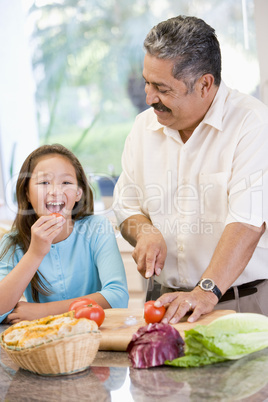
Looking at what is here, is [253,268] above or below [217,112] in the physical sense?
below

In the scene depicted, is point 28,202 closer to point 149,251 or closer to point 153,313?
point 149,251

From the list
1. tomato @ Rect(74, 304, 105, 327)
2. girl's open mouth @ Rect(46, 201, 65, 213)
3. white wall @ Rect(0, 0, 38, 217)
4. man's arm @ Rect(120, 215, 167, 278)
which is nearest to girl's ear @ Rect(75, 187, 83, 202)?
girl's open mouth @ Rect(46, 201, 65, 213)

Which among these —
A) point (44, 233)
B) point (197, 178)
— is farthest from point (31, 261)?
point (197, 178)

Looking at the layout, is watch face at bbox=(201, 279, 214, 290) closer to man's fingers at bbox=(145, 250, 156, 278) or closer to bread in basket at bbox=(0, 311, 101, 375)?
man's fingers at bbox=(145, 250, 156, 278)

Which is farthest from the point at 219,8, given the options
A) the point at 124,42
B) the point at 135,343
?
the point at 135,343

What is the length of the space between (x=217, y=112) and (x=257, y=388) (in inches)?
44.2

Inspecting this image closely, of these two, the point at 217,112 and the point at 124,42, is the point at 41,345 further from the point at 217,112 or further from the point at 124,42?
the point at 124,42

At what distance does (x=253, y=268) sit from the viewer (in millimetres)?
1935

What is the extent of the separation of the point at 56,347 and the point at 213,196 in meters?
0.99

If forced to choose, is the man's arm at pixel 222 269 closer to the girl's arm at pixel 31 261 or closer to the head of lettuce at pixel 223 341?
the head of lettuce at pixel 223 341

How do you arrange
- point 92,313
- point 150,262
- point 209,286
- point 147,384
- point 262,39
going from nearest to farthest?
1. point 147,384
2. point 92,313
3. point 209,286
4. point 150,262
5. point 262,39

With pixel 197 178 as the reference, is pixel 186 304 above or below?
below

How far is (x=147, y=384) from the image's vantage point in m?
1.13

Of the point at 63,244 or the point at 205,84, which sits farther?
the point at 63,244
